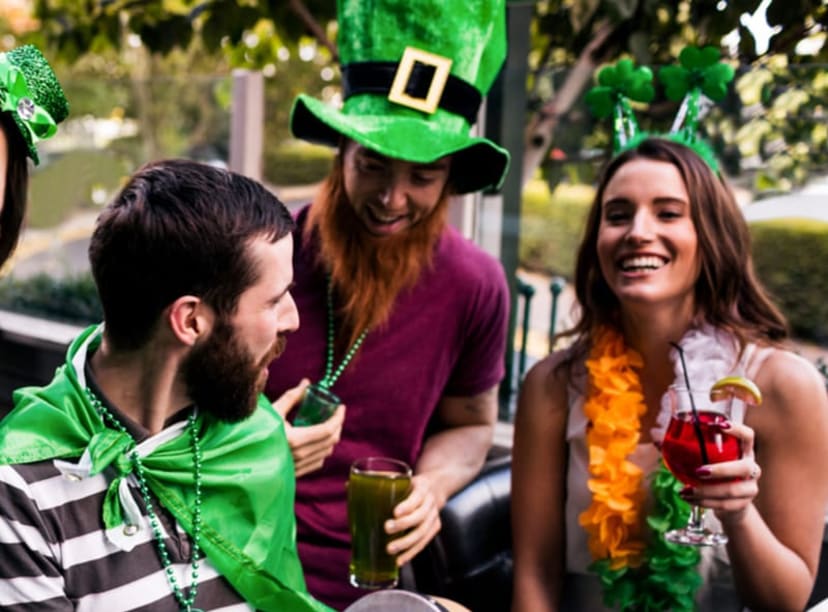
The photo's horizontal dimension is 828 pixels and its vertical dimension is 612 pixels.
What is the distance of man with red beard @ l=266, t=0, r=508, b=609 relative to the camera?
2285 mm

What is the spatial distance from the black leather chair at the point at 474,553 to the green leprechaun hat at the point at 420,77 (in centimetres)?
78

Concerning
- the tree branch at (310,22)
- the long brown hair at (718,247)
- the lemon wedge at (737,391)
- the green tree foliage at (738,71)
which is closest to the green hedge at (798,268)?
the green tree foliage at (738,71)

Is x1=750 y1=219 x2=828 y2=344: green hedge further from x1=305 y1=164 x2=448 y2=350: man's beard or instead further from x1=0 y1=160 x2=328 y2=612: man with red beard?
x1=0 y1=160 x2=328 y2=612: man with red beard

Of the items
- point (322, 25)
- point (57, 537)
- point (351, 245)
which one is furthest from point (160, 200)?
point (322, 25)

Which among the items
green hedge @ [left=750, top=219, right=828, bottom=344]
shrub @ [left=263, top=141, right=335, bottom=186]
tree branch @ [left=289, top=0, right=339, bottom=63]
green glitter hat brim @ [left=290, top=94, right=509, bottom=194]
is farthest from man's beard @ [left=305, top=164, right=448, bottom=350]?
shrub @ [left=263, top=141, right=335, bottom=186]

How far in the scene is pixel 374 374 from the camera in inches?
93.7

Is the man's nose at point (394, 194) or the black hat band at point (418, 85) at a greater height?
the black hat band at point (418, 85)

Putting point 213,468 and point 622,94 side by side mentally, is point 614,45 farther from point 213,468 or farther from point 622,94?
point 213,468

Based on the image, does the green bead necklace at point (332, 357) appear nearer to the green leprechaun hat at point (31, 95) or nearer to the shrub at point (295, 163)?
the green leprechaun hat at point (31, 95)

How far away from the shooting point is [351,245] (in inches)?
93.6

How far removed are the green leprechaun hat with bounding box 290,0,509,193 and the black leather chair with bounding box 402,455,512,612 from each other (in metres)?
0.78

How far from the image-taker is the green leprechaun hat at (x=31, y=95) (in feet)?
4.18

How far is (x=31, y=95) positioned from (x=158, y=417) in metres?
0.56

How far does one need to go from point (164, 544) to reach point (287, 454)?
1.18 ft
